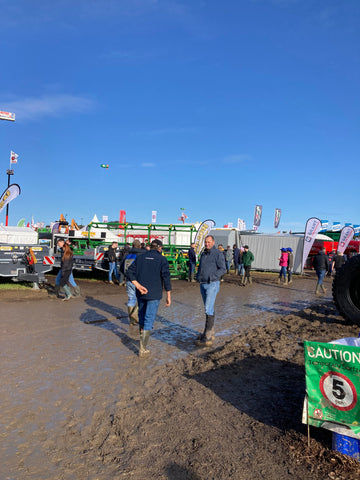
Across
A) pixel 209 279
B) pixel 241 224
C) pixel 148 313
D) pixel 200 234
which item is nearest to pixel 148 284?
pixel 148 313

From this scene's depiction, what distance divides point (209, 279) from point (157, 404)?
2.79 meters

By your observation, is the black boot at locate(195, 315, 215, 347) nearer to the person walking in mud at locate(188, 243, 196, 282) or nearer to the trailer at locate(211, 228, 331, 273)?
the person walking in mud at locate(188, 243, 196, 282)

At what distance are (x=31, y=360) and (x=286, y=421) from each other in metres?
3.42

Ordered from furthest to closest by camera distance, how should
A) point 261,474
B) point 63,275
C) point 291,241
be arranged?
point 291,241 < point 63,275 < point 261,474

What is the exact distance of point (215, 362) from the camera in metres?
5.18

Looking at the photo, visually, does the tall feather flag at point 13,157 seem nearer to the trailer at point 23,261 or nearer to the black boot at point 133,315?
the trailer at point 23,261

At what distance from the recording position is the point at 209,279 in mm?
6266

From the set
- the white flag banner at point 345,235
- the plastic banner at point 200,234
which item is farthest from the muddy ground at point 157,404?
the white flag banner at point 345,235

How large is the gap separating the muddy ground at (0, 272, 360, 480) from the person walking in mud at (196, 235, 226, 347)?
1.05ft

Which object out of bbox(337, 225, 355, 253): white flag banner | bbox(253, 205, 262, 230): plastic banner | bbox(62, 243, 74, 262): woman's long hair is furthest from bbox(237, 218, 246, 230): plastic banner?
bbox(62, 243, 74, 262): woman's long hair

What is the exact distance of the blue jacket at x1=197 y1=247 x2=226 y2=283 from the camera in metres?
6.27

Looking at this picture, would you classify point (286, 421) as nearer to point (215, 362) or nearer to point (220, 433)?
point (220, 433)

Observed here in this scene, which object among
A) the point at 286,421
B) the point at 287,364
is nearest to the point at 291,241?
the point at 287,364

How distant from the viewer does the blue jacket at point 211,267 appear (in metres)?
6.27
